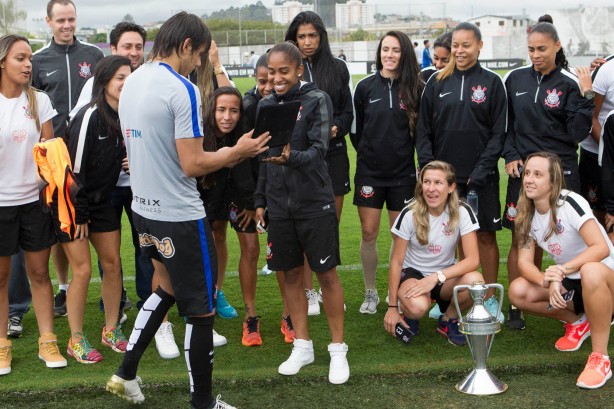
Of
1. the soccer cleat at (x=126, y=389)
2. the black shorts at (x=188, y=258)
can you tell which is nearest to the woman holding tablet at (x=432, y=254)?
the black shorts at (x=188, y=258)

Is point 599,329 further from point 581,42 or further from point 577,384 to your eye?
point 581,42

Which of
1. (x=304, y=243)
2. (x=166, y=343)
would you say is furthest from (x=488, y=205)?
(x=166, y=343)

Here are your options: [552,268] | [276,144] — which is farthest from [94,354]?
[552,268]

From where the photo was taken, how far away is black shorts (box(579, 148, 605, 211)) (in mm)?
5621

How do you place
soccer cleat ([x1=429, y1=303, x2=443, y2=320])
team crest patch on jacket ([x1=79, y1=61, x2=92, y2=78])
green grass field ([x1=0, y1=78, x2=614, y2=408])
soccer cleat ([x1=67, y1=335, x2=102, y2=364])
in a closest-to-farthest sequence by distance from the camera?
green grass field ([x1=0, y1=78, x2=614, y2=408]) < soccer cleat ([x1=67, y1=335, x2=102, y2=364]) < soccer cleat ([x1=429, y1=303, x2=443, y2=320]) < team crest patch on jacket ([x1=79, y1=61, x2=92, y2=78])

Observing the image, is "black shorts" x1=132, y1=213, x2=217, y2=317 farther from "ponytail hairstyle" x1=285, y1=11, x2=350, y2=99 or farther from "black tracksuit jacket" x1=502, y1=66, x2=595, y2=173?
"black tracksuit jacket" x1=502, y1=66, x2=595, y2=173

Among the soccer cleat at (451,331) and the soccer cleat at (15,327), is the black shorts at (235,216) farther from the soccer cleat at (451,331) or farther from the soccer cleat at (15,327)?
the soccer cleat at (15,327)

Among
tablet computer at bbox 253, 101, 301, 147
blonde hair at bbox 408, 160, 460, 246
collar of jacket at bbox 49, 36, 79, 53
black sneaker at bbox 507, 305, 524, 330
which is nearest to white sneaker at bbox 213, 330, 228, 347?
blonde hair at bbox 408, 160, 460, 246

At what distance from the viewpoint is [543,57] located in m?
5.12

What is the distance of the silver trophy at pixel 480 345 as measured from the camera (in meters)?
4.18

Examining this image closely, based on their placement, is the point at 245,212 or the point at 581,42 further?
the point at 581,42

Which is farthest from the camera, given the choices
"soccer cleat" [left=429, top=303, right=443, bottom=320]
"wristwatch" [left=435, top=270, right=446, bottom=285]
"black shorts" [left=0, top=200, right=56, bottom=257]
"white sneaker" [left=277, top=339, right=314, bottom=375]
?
"soccer cleat" [left=429, top=303, right=443, bottom=320]

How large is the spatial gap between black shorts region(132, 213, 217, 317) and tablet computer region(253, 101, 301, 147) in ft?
1.73

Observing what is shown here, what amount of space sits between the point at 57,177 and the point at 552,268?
284 centimetres
